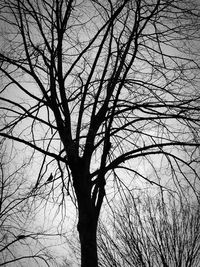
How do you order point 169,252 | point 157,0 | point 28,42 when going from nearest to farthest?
point 157,0 → point 28,42 → point 169,252

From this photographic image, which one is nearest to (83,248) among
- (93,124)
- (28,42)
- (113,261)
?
(93,124)

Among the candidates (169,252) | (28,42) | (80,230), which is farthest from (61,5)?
(169,252)

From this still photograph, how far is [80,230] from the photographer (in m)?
2.89

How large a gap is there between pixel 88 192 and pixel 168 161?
1.81 m

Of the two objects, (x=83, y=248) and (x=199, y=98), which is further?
(x=199, y=98)

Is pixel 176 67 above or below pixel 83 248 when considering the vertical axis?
above

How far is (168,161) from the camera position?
425 centimetres

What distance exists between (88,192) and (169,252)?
6227 mm

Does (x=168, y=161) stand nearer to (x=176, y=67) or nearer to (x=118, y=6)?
(x=176, y=67)

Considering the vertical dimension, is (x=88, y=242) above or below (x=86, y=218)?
below

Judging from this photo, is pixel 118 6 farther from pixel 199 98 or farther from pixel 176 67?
pixel 199 98

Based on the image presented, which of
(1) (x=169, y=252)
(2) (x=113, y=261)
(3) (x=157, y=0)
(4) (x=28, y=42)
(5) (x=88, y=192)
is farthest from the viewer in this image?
(2) (x=113, y=261)

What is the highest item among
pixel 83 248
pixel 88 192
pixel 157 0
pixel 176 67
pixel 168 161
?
pixel 157 0

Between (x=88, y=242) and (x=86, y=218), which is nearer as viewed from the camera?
(x=88, y=242)
